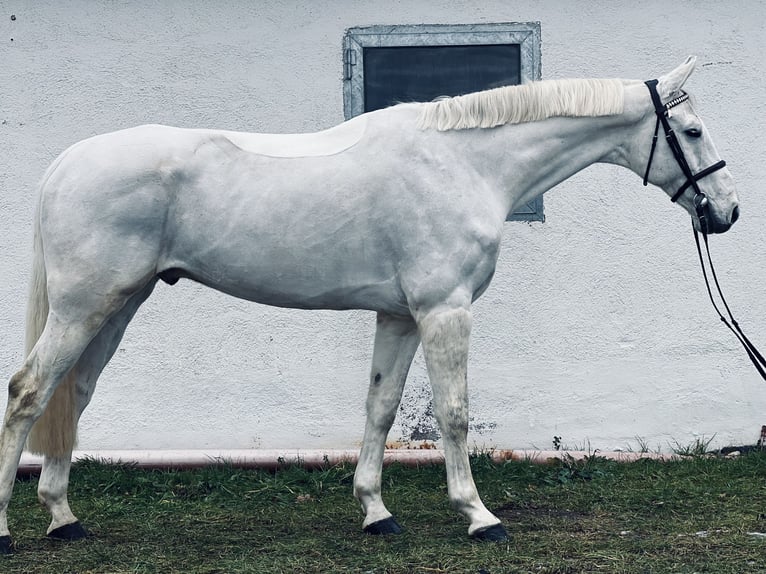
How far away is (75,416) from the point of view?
4.24m

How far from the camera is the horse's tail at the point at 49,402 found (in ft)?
13.7

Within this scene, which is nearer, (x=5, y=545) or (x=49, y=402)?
(x=5, y=545)

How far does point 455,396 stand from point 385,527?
702mm

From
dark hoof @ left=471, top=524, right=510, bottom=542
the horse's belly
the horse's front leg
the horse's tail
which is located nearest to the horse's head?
the horse's front leg

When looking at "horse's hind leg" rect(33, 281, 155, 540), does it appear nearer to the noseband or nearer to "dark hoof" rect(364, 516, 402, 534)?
"dark hoof" rect(364, 516, 402, 534)

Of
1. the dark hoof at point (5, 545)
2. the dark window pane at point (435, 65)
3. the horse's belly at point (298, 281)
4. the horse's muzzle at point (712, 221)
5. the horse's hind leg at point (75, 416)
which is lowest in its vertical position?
the dark hoof at point (5, 545)

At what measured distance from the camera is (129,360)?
238 inches

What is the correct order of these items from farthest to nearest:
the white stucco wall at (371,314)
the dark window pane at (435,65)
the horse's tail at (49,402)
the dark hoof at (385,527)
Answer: the dark window pane at (435,65)
the white stucco wall at (371,314)
the dark hoof at (385,527)
the horse's tail at (49,402)

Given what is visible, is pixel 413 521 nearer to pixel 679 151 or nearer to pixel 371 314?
pixel 371 314

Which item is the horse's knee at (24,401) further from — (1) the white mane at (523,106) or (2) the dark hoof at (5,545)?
(1) the white mane at (523,106)

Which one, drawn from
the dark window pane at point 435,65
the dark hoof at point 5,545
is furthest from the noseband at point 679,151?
the dark hoof at point 5,545

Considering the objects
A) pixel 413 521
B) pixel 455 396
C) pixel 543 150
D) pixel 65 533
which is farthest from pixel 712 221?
pixel 65 533

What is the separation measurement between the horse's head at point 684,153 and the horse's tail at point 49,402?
2.62 metres

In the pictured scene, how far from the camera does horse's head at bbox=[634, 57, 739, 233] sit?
4.25 metres
